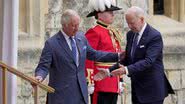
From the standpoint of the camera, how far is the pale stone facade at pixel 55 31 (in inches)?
327

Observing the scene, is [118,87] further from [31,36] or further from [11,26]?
[11,26]

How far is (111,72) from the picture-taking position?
6.73m

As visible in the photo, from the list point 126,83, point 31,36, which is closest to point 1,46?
point 31,36

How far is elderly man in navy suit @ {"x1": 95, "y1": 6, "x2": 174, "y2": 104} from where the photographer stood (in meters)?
6.52

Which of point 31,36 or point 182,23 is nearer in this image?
point 31,36

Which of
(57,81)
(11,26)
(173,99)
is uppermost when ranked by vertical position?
(11,26)

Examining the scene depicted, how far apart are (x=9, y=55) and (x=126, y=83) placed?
348 centimetres

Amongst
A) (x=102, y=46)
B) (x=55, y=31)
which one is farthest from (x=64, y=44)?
(x=55, y=31)

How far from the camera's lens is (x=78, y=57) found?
20.9ft

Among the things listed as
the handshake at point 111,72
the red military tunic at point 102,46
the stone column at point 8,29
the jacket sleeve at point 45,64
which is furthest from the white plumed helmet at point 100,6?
the stone column at point 8,29

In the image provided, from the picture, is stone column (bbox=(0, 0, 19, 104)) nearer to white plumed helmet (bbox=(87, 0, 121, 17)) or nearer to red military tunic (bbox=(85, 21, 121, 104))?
red military tunic (bbox=(85, 21, 121, 104))

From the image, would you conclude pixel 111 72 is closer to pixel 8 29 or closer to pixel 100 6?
pixel 100 6

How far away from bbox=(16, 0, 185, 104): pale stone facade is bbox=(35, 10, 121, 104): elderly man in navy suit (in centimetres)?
195

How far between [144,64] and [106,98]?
1.07 m
